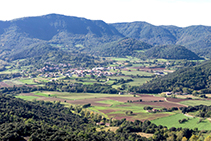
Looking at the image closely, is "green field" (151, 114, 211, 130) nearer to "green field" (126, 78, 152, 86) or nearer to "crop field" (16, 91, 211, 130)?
"crop field" (16, 91, 211, 130)

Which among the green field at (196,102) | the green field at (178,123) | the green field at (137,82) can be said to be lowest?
the green field at (178,123)

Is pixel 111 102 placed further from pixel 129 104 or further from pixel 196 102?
pixel 196 102

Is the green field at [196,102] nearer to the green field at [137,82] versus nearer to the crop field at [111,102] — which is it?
the crop field at [111,102]

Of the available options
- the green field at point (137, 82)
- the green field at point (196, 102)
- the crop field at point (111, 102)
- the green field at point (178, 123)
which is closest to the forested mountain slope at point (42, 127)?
the crop field at point (111, 102)

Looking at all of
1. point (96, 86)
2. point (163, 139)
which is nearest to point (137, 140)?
point (163, 139)

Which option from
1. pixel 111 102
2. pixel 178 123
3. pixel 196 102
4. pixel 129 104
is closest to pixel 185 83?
pixel 196 102

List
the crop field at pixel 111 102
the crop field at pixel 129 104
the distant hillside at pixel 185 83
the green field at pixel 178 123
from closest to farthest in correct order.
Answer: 1. the green field at pixel 178 123
2. the crop field at pixel 129 104
3. the crop field at pixel 111 102
4. the distant hillside at pixel 185 83

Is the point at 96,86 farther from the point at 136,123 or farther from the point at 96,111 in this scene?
the point at 136,123
